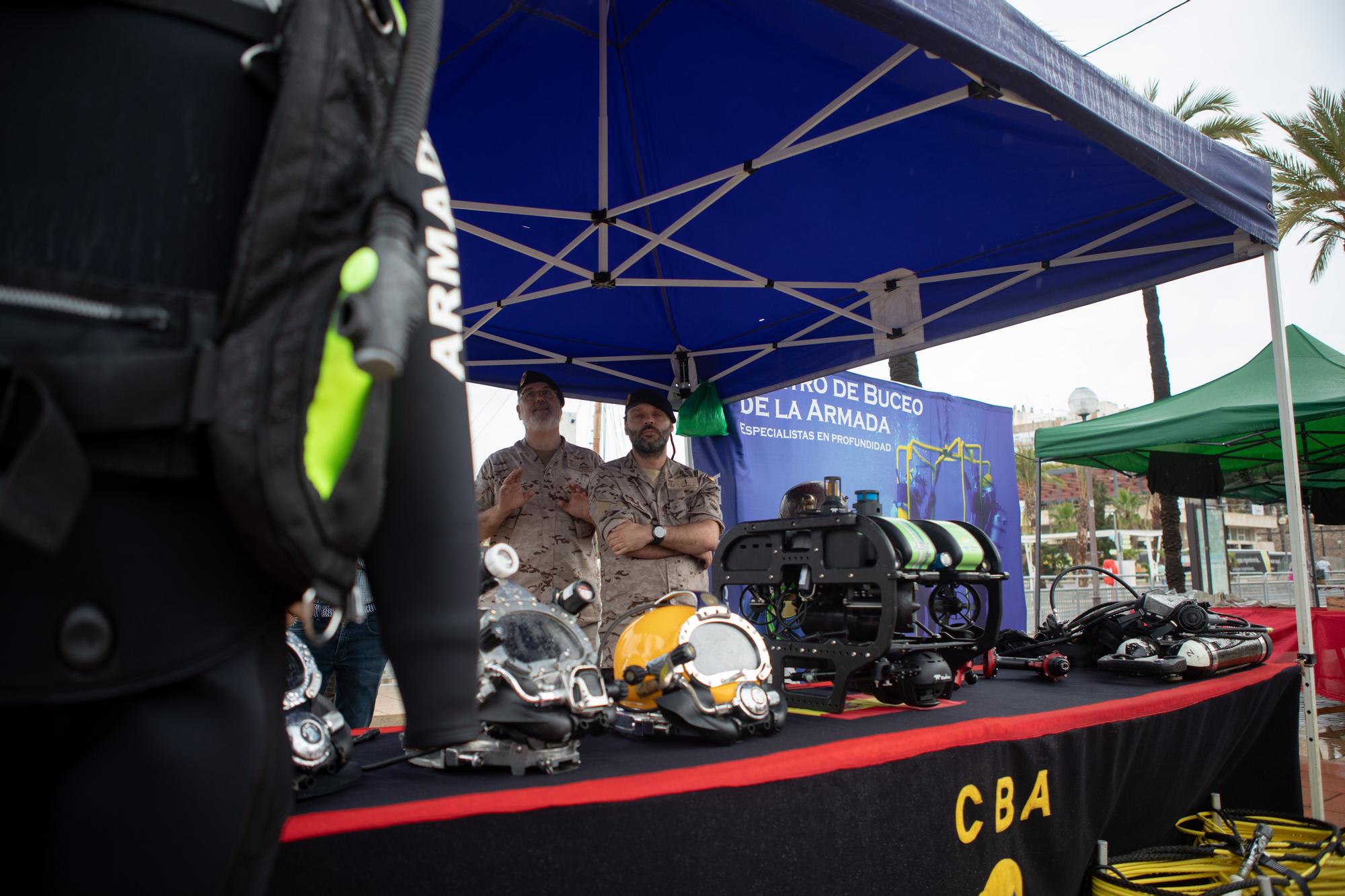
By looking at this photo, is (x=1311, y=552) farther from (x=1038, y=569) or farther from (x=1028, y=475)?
(x=1028, y=475)

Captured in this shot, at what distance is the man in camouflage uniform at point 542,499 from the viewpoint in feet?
10.8

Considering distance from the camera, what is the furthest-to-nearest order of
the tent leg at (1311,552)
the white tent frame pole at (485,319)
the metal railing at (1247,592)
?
the metal railing at (1247,592) → the tent leg at (1311,552) → the white tent frame pole at (485,319)

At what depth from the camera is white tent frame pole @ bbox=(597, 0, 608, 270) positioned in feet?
8.43

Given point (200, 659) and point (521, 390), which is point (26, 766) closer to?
point (200, 659)

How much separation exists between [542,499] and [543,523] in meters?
0.10

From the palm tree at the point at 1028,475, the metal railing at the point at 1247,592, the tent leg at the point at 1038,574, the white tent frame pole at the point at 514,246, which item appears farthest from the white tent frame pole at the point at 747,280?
the palm tree at the point at 1028,475

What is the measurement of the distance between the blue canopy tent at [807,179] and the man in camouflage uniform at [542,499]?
698 mm

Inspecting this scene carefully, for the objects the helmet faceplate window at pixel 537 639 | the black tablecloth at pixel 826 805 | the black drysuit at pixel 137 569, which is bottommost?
the black tablecloth at pixel 826 805

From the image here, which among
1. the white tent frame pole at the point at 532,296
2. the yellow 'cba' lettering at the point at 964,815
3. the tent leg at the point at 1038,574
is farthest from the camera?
the tent leg at the point at 1038,574

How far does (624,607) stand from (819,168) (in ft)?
6.44

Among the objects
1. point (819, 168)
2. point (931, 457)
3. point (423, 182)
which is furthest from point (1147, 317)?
point (423, 182)

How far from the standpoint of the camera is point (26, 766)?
1.58 ft

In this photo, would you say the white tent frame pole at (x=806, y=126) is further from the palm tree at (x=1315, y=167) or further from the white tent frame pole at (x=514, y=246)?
the palm tree at (x=1315, y=167)

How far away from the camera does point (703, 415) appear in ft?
15.9
